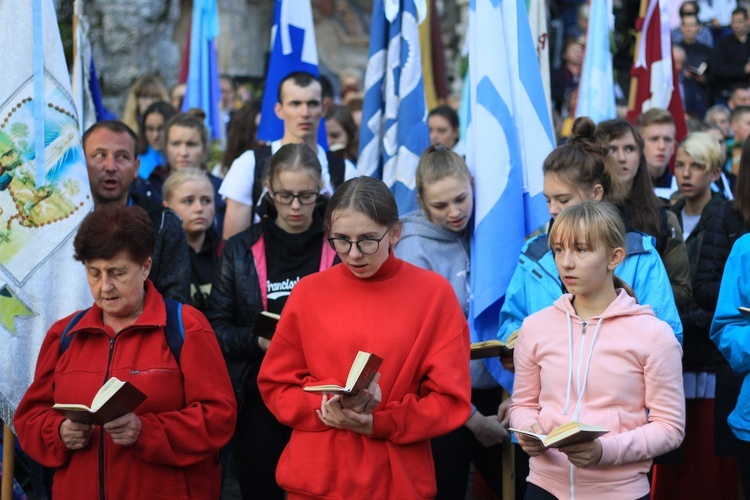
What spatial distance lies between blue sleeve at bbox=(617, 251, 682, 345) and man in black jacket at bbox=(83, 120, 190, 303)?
201cm

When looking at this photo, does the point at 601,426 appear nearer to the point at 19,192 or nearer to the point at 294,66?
the point at 19,192

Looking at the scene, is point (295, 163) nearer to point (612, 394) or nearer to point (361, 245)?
point (361, 245)

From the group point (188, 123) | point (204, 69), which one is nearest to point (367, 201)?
→ point (188, 123)

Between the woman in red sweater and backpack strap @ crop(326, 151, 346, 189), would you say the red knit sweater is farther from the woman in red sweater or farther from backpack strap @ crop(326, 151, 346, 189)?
backpack strap @ crop(326, 151, 346, 189)

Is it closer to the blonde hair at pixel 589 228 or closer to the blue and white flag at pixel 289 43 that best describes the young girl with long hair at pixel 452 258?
the blonde hair at pixel 589 228

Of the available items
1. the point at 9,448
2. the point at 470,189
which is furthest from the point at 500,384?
the point at 9,448

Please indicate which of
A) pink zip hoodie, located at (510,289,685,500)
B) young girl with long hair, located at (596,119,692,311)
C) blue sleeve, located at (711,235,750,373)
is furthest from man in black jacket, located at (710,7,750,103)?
pink zip hoodie, located at (510,289,685,500)

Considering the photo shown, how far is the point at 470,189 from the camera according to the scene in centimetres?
481

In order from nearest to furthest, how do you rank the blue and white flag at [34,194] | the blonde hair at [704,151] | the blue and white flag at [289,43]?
the blue and white flag at [34,194] < the blonde hair at [704,151] < the blue and white flag at [289,43]

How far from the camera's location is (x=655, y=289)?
4027 mm

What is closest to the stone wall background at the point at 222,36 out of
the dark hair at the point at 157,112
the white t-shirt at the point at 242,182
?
the dark hair at the point at 157,112

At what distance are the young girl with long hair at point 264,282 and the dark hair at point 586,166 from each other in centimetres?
112

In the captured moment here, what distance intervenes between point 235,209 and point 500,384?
6.19 feet

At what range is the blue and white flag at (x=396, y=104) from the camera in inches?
228
